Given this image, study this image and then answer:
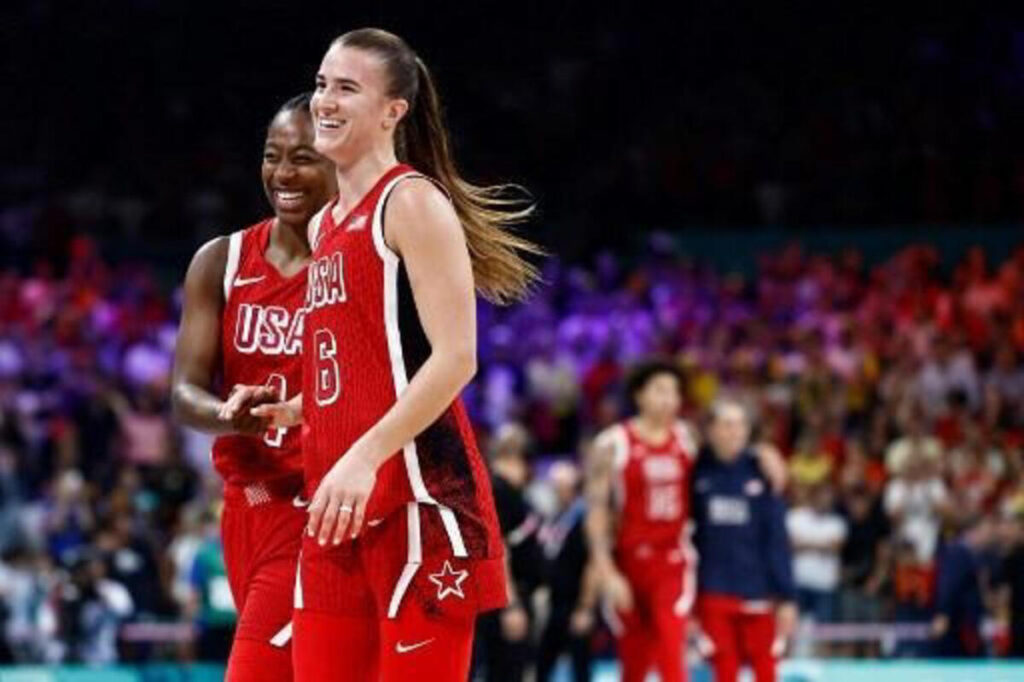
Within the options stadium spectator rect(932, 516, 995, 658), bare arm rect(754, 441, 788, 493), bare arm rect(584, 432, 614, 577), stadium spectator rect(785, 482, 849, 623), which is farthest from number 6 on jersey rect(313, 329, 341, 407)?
stadium spectator rect(785, 482, 849, 623)

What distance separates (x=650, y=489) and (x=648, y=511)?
0.46 ft

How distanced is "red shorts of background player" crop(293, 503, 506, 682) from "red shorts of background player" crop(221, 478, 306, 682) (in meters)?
0.81

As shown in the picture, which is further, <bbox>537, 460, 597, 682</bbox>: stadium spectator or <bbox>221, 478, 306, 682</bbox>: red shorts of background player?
<bbox>537, 460, 597, 682</bbox>: stadium spectator

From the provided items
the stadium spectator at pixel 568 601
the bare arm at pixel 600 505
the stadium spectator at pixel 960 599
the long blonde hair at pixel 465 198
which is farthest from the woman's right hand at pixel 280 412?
the stadium spectator at pixel 960 599

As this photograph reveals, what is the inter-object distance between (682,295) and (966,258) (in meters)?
2.87

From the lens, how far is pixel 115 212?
80.8 feet

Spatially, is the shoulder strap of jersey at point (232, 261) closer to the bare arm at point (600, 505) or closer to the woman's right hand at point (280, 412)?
the woman's right hand at point (280, 412)

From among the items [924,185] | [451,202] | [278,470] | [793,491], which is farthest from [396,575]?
[924,185]

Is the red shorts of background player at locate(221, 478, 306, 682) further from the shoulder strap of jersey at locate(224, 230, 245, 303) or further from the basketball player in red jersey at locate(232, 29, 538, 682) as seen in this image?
the basketball player in red jersey at locate(232, 29, 538, 682)

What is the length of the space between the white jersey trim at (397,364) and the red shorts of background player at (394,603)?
1 cm

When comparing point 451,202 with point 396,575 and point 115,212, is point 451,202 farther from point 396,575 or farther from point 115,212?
point 115,212

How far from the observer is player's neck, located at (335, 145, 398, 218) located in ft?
16.9

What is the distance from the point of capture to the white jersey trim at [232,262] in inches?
256

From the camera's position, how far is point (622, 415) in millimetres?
18750
